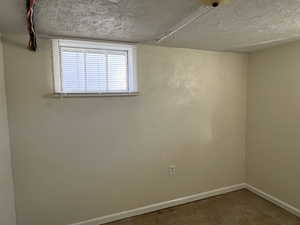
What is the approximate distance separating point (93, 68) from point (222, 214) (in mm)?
2357

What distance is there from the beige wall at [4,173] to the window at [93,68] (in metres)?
0.46

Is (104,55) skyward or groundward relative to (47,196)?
skyward

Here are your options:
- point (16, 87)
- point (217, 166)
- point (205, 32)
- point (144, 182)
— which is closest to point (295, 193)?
point (217, 166)

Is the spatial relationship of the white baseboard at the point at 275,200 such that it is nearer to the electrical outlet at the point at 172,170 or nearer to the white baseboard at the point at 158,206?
the white baseboard at the point at 158,206

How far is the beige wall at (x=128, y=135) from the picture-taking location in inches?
75.6

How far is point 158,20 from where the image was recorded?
1544 mm

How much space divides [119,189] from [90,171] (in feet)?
1.40

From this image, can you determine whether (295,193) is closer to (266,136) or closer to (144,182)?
(266,136)

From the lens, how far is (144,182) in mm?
2430

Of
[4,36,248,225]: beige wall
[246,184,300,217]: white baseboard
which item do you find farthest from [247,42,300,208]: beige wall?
[4,36,248,225]: beige wall

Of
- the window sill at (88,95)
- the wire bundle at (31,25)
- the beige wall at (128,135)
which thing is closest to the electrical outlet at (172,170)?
the beige wall at (128,135)

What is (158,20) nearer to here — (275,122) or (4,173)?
(4,173)

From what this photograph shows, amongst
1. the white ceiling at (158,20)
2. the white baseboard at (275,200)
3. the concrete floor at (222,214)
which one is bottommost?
the concrete floor at (222,214)

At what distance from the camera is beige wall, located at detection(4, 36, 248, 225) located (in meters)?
1.92
